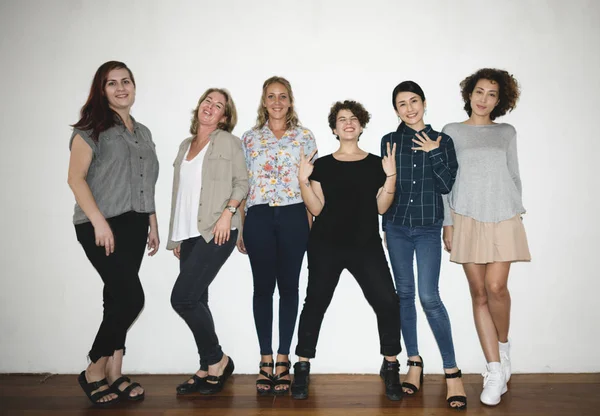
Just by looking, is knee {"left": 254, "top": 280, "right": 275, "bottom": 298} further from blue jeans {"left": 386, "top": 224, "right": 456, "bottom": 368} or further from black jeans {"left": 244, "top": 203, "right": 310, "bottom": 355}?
blue jeans {"left": 386, "top": 224, "right": 456, "bottom": 368}

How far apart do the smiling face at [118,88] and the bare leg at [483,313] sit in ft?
7.15

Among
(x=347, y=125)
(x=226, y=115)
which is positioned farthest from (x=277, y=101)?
(x=347, y=125)

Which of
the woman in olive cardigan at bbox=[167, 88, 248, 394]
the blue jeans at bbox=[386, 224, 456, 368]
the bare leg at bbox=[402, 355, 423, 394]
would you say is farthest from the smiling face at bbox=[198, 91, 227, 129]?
the bare leg at bbox=[402, 355, 423, 394]

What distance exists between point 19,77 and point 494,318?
138 inches

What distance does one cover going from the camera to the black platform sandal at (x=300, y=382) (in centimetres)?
227

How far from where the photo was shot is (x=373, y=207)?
229cm

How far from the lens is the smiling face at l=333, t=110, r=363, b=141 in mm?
2367

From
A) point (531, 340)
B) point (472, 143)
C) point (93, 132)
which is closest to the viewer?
point (93, 132)

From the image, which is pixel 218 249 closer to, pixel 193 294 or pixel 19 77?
pixel 193 294

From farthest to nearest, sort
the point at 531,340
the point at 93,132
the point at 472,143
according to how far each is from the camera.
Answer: the point at 531,340 < the point at 472,143 < the point at 93,132

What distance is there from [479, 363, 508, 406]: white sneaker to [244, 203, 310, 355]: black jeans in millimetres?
1121

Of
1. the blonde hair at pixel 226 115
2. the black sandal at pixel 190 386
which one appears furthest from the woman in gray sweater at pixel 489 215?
the black sandal at pixel 190 386

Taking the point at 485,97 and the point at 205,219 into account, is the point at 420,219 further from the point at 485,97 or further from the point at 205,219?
the point at 205,219

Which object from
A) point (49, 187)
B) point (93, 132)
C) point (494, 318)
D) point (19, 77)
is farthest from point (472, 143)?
point (19, 77)
